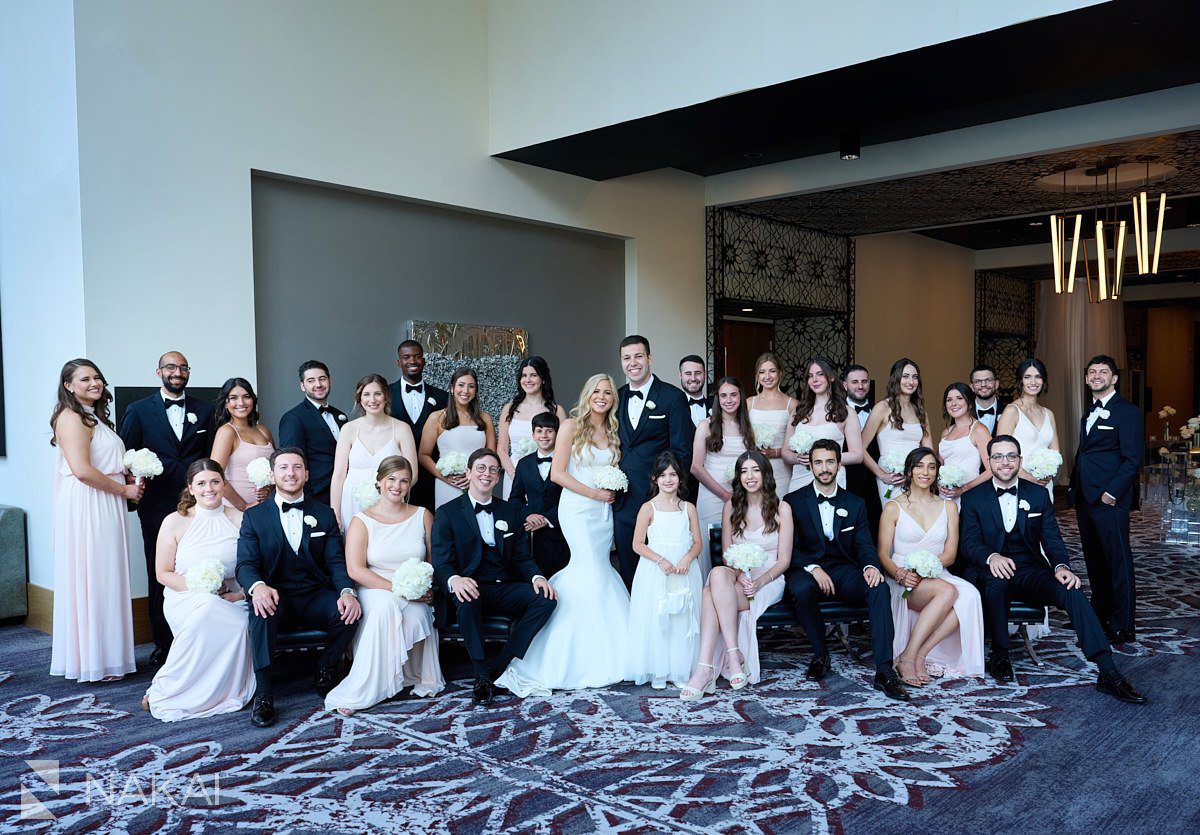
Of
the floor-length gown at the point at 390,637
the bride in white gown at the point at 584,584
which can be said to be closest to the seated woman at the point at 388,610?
the floor-length gown at the point at 390,637

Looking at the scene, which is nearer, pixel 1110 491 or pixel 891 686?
pixel 891 686

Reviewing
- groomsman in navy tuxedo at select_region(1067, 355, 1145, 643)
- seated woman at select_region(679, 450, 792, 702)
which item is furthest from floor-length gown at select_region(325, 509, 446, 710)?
groomsman in navy tuxedo at select_region(1067, 355, 1145, 643)

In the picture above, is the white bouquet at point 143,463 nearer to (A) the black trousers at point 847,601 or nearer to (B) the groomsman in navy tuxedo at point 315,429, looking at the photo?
(B) the groomsman in navy tuxedo at point 315,429

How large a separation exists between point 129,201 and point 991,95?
575 centimetres

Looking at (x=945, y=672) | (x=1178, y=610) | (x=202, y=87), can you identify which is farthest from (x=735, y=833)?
(x=202, y=87)

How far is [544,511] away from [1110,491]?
Result: 3.50m

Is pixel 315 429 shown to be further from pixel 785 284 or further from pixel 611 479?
pixel 785 284

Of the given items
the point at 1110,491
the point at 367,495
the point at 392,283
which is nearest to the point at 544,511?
the point at 367,495

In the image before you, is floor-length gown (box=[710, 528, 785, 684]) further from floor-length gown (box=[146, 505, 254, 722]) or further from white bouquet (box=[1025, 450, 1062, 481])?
floor-length gown (box=[146, 505, 254, 722])

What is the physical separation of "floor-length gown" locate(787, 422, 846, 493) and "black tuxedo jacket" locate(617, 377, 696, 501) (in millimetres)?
847

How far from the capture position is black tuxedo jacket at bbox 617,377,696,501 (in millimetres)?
5574

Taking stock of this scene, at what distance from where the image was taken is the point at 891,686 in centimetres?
474

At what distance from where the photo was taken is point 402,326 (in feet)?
25.2

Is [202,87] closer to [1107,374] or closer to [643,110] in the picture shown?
[643,110]
